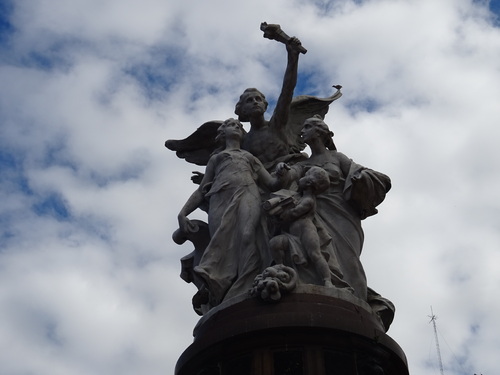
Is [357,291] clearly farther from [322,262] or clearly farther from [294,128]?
[294,128]

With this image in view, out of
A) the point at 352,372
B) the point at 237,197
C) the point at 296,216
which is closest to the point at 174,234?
the point at 237,197

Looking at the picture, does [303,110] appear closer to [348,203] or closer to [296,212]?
[348,203]

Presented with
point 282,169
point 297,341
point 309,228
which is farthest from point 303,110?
point 297,341

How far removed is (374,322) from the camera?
12.2 metres

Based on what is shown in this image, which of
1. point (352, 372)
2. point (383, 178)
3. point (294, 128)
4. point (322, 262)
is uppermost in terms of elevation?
point (294, 128)

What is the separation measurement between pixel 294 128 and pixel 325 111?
0.83m

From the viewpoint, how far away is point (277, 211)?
1323 cm

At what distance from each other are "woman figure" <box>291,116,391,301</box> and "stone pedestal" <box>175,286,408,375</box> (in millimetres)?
1133

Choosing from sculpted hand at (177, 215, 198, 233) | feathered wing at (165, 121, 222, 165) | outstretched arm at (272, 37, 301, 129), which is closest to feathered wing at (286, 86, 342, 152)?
outstretched arm at (272, 37, 301, 129)

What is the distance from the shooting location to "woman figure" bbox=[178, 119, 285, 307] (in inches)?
511

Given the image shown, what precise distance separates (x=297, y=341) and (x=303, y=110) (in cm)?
613

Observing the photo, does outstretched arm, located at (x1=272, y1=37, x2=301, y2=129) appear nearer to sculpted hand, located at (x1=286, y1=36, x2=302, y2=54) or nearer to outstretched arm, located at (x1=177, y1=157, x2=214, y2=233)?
sculpted hand, located at (x1=286, y1=36, x2=302, y2=54)

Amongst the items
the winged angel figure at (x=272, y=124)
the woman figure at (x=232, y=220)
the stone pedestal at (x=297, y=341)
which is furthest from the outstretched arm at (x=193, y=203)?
the stone pedestal at (x=297, y=341)

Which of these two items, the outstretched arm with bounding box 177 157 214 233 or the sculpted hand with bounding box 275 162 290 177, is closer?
the sculpted hand with bounding box 275 162 290 177
